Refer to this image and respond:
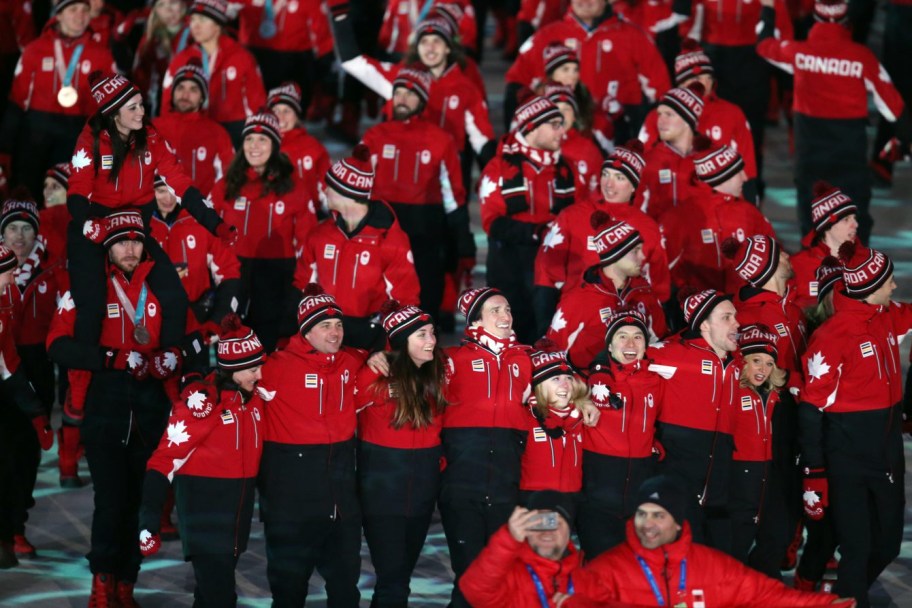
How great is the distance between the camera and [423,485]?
9.12 metres

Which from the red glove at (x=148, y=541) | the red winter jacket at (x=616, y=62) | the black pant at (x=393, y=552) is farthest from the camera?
the red winter jacket at (x=616, y=62)

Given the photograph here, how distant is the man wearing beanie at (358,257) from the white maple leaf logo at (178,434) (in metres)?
2.02

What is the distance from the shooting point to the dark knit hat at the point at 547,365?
8992 mm

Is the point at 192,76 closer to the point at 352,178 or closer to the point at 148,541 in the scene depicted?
the point at 352,178

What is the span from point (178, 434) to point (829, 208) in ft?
14.0

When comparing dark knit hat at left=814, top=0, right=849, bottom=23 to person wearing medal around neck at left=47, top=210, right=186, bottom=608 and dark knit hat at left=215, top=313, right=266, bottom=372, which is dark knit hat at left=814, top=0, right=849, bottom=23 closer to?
person wearing medal around neck at left=47, top=210, right=186, bottom=608

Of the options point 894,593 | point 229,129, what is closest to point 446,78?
point 229,129

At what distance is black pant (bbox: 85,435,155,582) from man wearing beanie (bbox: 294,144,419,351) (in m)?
1.63

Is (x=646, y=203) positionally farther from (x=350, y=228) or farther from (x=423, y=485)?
(x=423, y=485)

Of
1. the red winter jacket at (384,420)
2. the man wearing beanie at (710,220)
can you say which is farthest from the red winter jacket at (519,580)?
the man wearing beanie at (710,220)

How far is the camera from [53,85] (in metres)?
13.3

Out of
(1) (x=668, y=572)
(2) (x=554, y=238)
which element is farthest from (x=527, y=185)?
(1) (x=668, y=572)

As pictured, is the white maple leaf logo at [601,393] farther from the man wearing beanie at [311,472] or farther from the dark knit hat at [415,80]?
the dark knit hat at [415,80]

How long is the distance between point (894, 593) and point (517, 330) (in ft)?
10.1
